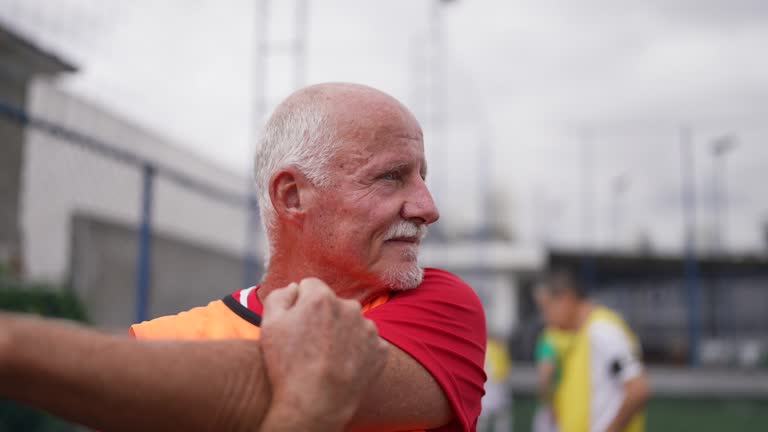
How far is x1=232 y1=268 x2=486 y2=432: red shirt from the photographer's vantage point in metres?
1.24

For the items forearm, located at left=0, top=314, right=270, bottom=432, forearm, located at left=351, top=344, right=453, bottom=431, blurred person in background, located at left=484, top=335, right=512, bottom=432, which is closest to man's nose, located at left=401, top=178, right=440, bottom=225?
forearm, located at left=351, top=344, right=453, bottom=431

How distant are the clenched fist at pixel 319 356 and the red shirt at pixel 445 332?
0.66ft

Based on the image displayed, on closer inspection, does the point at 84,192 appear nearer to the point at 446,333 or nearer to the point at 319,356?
the point at 446,333

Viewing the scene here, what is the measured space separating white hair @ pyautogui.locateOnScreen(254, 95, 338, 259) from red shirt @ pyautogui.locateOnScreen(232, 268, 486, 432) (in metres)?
0.25

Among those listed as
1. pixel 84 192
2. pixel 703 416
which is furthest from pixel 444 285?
pixel 703 416

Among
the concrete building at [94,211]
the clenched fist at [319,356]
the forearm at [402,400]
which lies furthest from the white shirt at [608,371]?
the clenched fist at [319,356]

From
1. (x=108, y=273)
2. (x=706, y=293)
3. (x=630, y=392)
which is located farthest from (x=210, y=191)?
(x=706, y=293)

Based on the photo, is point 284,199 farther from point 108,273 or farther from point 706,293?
point 706,293

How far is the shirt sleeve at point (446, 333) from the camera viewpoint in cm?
124

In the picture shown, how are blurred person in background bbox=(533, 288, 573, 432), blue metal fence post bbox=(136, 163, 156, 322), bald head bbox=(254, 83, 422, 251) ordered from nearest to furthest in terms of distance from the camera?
bald head bbox=(254, 83, 422, 251)
blue metal fence post bbox=(136, 163, 156, 322)
blurred person in background bbox=(533, 288, 573, 432)

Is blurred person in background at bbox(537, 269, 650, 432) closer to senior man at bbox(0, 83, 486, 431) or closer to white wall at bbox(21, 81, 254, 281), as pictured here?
white wall at bbox(21, 81, 254, 281)

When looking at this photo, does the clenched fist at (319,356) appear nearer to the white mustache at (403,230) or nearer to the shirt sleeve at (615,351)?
the white mustache at (403,230)

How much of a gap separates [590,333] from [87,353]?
454cm

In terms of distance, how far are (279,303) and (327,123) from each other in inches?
17.3
